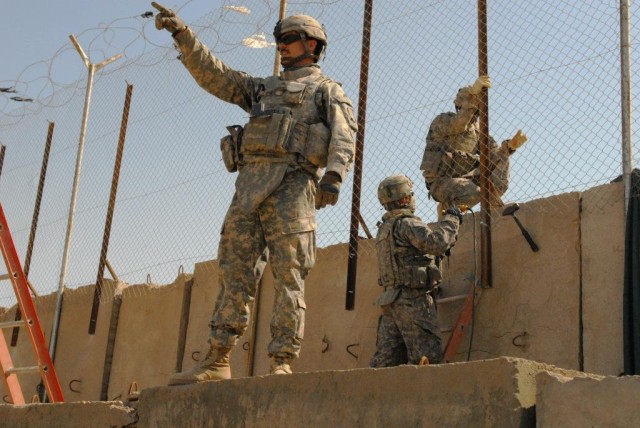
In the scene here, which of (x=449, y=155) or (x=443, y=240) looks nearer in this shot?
(x=443, y=240)

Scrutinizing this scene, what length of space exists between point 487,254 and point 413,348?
0.66 metres

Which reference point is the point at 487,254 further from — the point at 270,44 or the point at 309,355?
the point at 270,44

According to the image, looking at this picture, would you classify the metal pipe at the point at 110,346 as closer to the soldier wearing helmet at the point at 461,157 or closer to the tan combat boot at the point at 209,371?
the soldier wearing helmet at the point at 461,157

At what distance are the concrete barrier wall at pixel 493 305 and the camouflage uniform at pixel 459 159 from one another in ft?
0.63

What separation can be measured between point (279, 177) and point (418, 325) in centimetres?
127

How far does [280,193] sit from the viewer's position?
13.6 ft

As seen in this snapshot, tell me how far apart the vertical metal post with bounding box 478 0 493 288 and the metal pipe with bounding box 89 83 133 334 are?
3240mm

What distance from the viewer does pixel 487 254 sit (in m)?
5.25

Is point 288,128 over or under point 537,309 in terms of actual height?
over

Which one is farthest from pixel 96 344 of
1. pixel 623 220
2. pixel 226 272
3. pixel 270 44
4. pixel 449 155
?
pixel 623 220

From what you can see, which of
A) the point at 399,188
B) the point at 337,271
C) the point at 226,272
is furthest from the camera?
the point at 337,271

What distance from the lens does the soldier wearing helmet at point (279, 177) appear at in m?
4.02

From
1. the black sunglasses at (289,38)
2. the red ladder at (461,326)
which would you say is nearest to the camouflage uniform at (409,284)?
the red ladder at (461,326)

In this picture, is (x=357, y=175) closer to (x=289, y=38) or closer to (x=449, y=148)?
(x=449, y=148)
